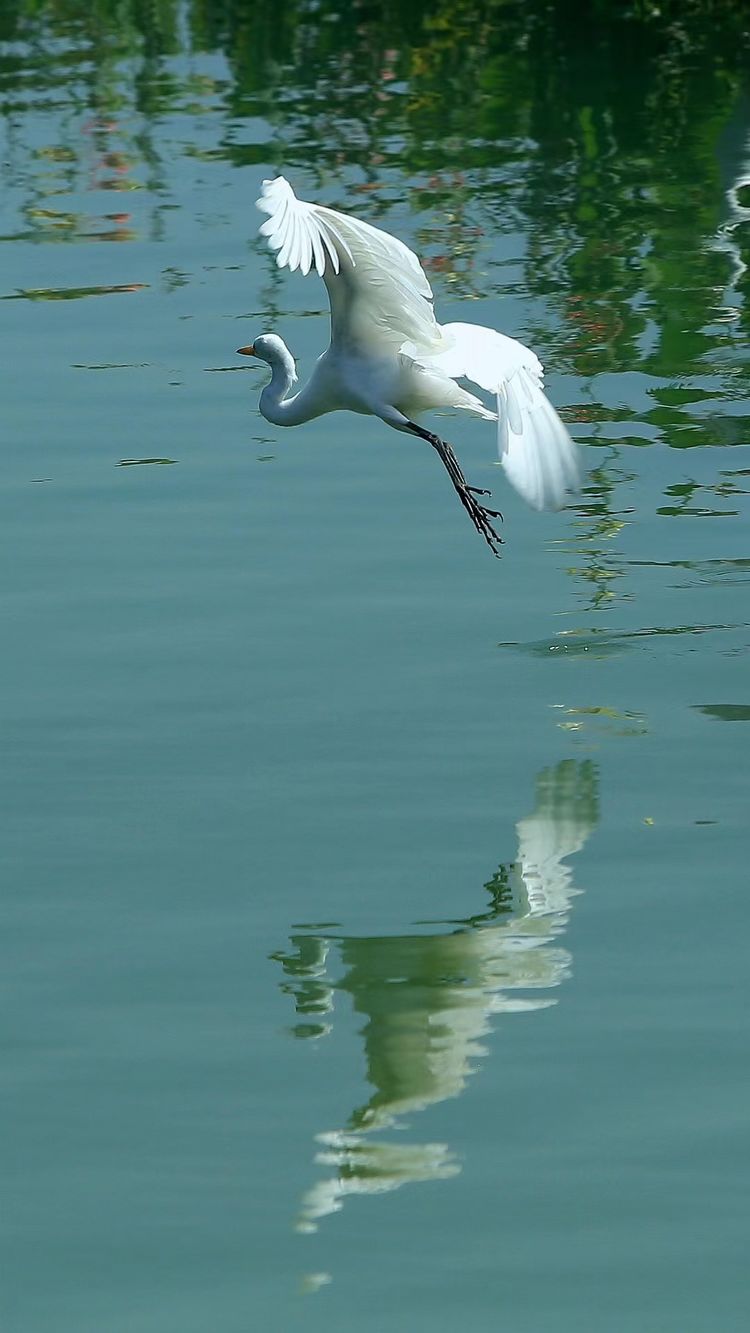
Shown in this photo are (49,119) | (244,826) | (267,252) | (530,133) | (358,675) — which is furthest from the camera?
(49,119)

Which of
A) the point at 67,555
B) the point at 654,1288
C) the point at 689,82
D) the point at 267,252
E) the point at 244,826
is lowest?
the point at 654,1288

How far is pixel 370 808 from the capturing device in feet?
19.8

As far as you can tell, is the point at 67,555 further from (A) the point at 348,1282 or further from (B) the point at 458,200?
(B) the point at 458,200

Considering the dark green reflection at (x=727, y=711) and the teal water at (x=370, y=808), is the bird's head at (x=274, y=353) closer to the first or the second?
the teal water at (x=370, y=808)

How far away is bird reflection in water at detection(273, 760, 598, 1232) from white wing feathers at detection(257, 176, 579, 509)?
92cm

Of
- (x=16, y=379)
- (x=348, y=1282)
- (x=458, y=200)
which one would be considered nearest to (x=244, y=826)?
(x=348, y=1282)

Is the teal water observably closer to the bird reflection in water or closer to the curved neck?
the bird reflection in water

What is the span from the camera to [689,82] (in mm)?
15281

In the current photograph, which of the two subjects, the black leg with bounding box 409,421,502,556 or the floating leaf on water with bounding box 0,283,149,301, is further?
the floating leaf on water with bounding box 0,283,149,301

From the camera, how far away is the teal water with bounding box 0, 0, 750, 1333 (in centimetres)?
432

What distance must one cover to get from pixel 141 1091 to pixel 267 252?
758 centimetres

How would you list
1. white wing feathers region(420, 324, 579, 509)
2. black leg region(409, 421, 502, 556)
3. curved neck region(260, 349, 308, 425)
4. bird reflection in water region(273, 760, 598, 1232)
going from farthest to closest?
curved neck region(260, 349, 308, 425), black leg region(409, 421, 502, 556), white wing feathers region(420, 324, 579, 509), bird reflection in water region(273, 760, 598, 1232)

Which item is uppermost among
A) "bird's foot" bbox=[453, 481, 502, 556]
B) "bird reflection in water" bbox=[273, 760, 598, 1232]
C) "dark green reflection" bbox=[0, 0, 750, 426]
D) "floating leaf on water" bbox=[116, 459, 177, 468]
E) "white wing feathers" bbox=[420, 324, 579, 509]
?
"dark green reflection" bbox=[0, 0, 750, 426]

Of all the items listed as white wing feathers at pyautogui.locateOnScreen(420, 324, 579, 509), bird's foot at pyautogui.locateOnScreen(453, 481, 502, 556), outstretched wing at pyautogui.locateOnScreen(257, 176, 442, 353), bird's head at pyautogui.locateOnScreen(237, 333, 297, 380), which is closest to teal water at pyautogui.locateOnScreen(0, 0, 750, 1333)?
bird's foot at pyautogui.locateOnScreen(453, 481, 502, 556)
